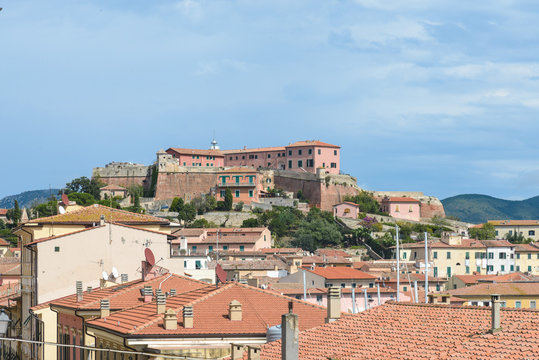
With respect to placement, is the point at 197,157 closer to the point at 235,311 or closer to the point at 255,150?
the point at 255,150

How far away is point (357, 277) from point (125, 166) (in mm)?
74491

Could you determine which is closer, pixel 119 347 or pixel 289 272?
pixel 119 347

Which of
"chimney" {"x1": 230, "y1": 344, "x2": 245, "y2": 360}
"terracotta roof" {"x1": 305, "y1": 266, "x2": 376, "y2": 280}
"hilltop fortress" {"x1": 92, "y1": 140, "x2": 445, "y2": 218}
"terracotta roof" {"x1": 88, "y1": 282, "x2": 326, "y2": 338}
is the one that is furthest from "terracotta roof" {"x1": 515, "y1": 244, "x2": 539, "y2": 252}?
"chimney" {"x1": 230, "y1": 344, "x2": 245, "y2": 360}

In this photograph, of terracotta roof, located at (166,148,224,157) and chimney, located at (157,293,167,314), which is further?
terracotta roof, located at (166,148,224,157)

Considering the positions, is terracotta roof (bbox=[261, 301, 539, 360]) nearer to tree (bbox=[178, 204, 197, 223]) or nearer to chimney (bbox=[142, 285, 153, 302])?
chimney (bbox=[142, 285, 153, 302])

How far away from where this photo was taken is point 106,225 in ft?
115

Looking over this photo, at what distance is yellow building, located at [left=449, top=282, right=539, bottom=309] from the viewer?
57.2 metres

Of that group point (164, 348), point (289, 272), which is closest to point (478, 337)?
point (164, 348)

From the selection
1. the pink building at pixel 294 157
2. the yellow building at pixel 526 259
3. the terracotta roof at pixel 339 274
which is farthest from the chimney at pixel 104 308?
the pink building at pixel 294 157

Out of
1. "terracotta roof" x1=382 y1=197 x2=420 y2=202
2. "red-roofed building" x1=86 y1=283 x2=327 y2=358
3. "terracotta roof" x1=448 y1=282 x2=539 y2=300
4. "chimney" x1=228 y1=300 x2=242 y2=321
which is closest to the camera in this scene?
"red-roofed building" x1=86 y1=283 x2=327 y2=358

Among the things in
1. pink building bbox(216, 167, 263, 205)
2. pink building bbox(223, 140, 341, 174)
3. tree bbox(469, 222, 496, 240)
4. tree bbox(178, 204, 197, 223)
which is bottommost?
tree bbox(469, 222, 496, 240)

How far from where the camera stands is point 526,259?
108688 mm

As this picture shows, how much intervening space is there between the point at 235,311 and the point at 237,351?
2.07m

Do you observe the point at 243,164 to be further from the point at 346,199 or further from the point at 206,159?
the point at 346,199
